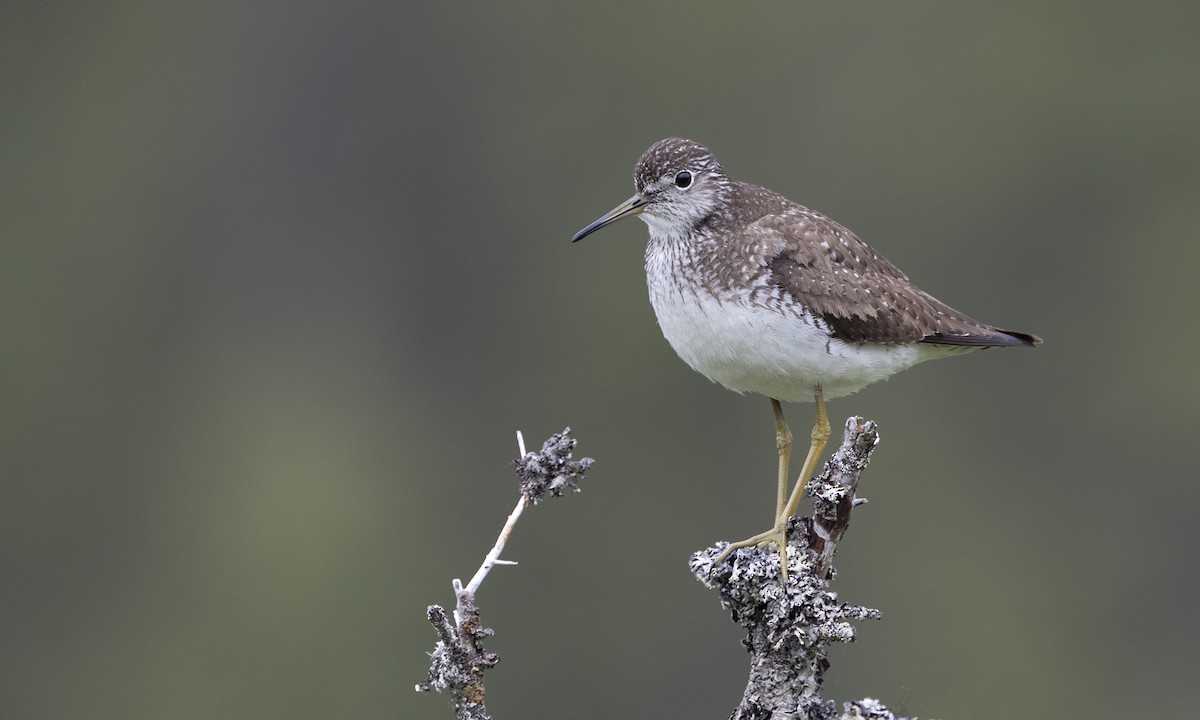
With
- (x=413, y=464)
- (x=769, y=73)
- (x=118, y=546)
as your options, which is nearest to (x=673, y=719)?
(x=413, y=464)

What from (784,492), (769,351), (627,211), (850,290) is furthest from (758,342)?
(627,211)

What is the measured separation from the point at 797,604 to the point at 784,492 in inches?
60.1

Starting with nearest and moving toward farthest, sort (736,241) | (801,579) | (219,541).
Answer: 1. (801,579)
2. (736,241)
3. (219,541)

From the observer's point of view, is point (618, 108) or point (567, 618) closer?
point (567, 618)

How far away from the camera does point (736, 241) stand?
27.9 feet

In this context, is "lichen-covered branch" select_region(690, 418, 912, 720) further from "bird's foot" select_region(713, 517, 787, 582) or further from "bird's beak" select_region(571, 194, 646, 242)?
"bird's beak" select_region(571, 194, 646, 242)

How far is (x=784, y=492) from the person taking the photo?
860 cm

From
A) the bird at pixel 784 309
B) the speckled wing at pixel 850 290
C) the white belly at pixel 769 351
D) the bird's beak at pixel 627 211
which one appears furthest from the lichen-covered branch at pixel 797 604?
the bird's beak at pixel 627 211

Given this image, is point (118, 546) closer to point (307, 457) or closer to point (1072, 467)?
point (307, 457)

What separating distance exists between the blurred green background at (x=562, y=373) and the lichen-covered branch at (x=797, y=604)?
13.9 meters

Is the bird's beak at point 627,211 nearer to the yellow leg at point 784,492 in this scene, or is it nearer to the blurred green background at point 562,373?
the yellow leg at point 784,492

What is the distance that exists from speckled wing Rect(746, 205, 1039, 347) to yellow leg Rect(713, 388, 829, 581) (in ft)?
1.33

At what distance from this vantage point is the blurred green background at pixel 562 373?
934 inches

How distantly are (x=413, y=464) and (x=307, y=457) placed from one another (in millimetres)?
1632
